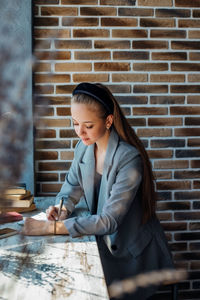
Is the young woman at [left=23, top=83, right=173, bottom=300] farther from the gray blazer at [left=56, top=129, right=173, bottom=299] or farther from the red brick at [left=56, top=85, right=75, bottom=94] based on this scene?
the red brick at [left=56, top=85, right=75, bottom=94]

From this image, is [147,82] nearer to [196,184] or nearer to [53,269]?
[196,184]

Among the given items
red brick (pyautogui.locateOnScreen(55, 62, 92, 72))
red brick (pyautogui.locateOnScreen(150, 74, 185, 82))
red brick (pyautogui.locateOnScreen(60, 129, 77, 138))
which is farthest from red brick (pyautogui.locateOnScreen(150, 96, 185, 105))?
red brick (pyautogui.locateOnScreen(60, 129, 77, 138))

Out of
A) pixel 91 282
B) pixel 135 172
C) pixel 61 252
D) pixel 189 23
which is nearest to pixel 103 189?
pixel 135 172

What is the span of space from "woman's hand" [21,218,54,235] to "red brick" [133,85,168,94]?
1.37m

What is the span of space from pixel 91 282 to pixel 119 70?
178 centimetres

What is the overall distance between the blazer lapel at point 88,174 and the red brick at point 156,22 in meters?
1.08

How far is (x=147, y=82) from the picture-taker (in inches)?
98.4

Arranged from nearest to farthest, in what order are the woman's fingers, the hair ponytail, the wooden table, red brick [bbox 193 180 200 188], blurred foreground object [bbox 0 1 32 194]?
blurred foreground object [bbox 0 1 32 194]
the wooden table
the woman's fingers
the hair ponytail
red brick [bbox 193 180 200 188]

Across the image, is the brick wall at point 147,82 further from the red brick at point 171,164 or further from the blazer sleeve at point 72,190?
the blazer sleeve at point 72,190

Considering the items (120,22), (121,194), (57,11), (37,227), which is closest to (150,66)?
(120,22)

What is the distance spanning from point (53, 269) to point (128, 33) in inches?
74.0

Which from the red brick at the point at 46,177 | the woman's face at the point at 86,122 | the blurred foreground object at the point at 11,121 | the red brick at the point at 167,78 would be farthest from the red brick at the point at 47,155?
the blurred foreground object at the point at 11,121

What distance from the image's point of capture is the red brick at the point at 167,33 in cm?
248

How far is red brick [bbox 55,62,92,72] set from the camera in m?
2.43
